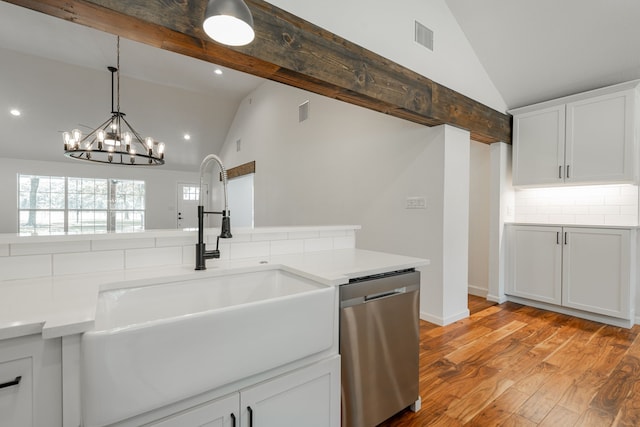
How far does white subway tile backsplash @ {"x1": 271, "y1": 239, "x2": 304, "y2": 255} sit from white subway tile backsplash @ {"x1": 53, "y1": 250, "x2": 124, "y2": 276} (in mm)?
798

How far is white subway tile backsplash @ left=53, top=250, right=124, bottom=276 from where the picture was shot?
1.28 meters

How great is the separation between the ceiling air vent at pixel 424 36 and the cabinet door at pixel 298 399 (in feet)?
8.72

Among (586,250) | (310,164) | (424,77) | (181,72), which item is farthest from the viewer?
(181,72)

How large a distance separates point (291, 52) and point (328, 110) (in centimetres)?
272

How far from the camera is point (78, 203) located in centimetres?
726

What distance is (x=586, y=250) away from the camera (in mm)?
3074

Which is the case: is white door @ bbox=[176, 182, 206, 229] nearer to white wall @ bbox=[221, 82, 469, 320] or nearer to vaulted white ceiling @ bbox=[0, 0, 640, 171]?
vaulted white ceiling @ bbox=[0, 0, 640, 171]

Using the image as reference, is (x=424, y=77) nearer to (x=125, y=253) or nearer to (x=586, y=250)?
(x=586, y=250)

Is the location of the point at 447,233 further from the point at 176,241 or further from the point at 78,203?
the point at 78,203

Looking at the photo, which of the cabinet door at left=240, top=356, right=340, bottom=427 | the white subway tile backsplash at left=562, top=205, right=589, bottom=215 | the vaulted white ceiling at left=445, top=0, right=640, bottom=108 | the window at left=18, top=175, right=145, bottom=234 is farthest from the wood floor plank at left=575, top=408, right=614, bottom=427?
the window at left=18, top=175, right=145, bottom=234

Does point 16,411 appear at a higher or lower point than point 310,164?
lower

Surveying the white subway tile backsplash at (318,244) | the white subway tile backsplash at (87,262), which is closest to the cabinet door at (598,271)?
the white subway tile backsplash at (318,244)

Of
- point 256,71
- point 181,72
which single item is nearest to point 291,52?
point 256,71

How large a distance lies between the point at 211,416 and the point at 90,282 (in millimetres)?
703
